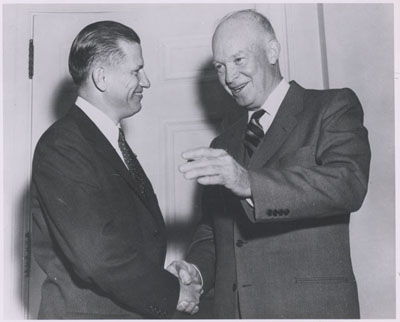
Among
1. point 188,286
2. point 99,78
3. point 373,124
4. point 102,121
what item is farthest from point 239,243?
A: point 373,124

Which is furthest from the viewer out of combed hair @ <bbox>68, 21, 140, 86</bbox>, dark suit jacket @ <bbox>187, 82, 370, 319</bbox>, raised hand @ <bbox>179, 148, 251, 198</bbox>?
combed hair @ <bbox>68, 21, 140, 86</bbox>

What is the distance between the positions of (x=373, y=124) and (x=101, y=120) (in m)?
1.19

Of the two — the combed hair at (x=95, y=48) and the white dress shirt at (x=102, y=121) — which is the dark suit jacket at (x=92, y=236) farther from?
the combed hair at (x=95, y=48)

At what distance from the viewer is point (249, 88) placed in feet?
5.74

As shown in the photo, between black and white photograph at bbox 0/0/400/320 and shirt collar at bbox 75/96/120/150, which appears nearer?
black and white photograph at bbox 0/0/400/320

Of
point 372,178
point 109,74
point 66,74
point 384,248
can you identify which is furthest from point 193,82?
point 384,248

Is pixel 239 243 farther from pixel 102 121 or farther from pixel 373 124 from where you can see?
pixel 373 124

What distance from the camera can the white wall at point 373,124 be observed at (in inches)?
80.9

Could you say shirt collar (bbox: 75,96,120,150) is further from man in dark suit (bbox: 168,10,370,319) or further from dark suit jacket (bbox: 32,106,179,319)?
man in dark suit (bbox: 168,10,370,319)

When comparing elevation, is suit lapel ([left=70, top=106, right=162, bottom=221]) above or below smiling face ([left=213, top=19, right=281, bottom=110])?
below

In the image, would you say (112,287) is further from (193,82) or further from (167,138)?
(193,82)

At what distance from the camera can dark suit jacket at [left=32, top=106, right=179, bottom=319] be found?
1.40 metres

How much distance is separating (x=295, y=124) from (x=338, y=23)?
870mm

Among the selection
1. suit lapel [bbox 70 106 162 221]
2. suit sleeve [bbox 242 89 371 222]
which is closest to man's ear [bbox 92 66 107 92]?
suit lapel [bbox 70 106 162 221]
